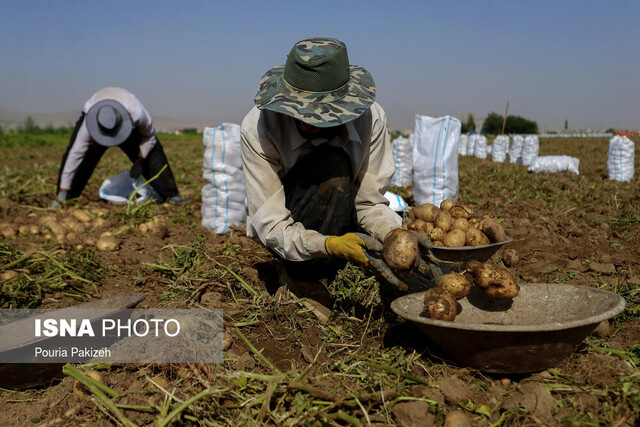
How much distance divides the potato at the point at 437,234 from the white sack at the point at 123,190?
143 inches

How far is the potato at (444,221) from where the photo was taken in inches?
120

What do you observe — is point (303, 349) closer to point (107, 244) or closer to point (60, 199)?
point (107, 244)

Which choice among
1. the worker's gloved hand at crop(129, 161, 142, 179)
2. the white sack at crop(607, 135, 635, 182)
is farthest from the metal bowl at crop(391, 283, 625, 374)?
the white sack at crop(607, 135, 635, 182)

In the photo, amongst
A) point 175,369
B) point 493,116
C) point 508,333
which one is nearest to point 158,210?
point 175,369

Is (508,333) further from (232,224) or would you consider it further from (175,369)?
(232,224)

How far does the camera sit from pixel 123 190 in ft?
19.0

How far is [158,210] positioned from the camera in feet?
17.1

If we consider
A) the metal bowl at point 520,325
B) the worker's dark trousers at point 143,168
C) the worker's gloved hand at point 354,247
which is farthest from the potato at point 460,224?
the worker's dark trousers at point 143,168

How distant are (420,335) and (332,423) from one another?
79 centimetres

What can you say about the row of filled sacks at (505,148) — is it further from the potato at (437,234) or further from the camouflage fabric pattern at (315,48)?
the camouflage fabric pattern at (315,48)

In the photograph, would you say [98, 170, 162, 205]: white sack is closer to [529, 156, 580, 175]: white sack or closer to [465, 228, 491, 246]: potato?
[465, 228, 491, 246]: potato

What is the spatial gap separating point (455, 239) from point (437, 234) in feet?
0.49

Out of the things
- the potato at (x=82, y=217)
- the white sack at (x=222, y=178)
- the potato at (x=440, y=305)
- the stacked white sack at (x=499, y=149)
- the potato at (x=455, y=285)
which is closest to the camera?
the potato at (x=440, y=305)

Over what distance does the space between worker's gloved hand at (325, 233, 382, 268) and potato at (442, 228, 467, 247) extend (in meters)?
0.93
